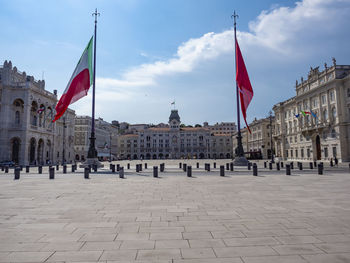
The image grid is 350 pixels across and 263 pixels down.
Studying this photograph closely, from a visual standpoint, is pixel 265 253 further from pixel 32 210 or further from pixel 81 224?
pixel 32 210

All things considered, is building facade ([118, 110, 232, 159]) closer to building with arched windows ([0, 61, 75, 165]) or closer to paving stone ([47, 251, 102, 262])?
building with arched windows ([0, 61, 75, 165])

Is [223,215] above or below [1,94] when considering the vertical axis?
below

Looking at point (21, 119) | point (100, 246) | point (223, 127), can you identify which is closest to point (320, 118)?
point (100, 246)

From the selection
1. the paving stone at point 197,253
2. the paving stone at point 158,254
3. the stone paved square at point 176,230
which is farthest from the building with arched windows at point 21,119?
the paving stone at point 197,253

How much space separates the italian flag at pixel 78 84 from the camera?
22.1 meters

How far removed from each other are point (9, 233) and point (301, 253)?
21.2 ft

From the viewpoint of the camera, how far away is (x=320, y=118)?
165 feet

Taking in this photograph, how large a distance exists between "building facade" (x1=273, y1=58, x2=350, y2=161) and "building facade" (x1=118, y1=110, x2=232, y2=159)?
212ft

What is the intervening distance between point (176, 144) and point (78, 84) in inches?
4334

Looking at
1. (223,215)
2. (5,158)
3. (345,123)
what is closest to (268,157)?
(345,123)

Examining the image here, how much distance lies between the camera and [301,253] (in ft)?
14.1

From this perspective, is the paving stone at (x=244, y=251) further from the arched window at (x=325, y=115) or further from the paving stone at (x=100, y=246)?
the arched window at (x=325, y=115)

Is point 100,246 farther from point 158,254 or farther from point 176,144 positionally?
point 176,144

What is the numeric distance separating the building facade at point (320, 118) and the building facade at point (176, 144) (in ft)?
212
